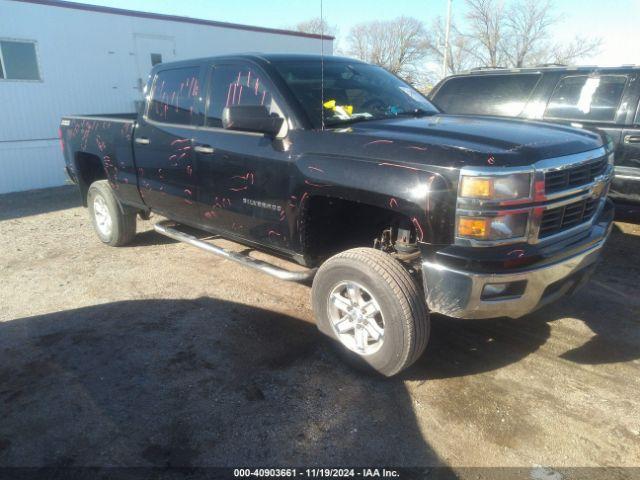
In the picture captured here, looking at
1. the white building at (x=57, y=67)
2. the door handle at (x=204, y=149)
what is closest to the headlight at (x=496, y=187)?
the door handle at (x=204, y=149)

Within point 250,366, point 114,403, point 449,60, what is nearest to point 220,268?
point 250,366

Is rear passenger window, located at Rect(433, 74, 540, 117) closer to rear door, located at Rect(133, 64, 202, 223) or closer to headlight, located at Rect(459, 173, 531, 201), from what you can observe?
rear door, located at Rect(133, 64, 202, 223)

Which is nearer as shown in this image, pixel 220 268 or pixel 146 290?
pixel 146 290

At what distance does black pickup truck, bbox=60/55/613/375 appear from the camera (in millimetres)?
2428

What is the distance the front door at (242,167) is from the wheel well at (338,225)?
0.62 ft

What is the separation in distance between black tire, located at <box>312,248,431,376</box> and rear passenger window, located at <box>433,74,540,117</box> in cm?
313

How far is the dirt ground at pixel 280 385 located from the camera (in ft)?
7.93

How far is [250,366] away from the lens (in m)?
3.16

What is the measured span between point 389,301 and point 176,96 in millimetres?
2834

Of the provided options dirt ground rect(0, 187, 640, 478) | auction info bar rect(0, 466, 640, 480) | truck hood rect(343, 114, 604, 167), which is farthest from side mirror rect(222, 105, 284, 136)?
auction info bar rect(0, 466, 640, 480)

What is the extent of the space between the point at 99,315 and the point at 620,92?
5469 millimetres

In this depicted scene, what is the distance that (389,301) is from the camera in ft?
8.89

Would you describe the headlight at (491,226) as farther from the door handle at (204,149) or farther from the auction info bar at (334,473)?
the door handle at (204,149)

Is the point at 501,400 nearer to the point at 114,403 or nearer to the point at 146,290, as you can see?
the point at 114,403
